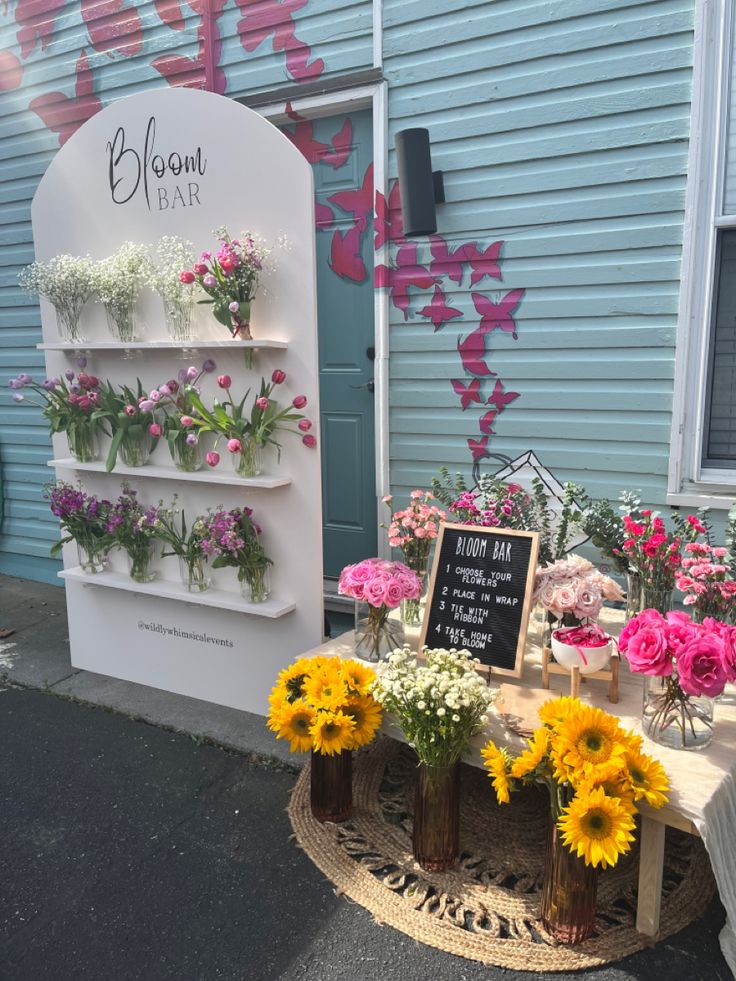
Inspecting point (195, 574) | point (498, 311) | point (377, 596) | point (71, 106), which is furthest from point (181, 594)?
point (71, 106)

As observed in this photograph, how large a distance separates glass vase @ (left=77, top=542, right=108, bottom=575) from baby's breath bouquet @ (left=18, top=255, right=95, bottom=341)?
95 cm

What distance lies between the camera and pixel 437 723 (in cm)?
211

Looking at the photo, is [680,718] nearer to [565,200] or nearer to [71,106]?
[565,200]

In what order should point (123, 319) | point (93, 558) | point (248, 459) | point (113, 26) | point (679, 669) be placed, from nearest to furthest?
point (679, 669) < point (248, 459) < point (123, 319) < point (93, 558) < point (113, 26)

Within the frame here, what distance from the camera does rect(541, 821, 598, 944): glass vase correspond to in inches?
75.8

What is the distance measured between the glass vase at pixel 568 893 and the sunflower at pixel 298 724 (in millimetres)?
768

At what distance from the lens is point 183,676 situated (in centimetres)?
342

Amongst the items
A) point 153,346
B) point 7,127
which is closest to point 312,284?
point 153,346

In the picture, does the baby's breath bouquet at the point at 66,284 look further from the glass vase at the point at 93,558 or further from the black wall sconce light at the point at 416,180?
the black wall sconce light at the point at 416,180

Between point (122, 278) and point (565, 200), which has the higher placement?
point (565, 200)

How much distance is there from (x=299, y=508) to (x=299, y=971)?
1.59 metres

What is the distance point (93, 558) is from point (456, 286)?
2114mm

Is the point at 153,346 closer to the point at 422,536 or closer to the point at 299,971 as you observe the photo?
the point at 422,536

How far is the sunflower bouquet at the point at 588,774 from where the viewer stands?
69.9 inches
